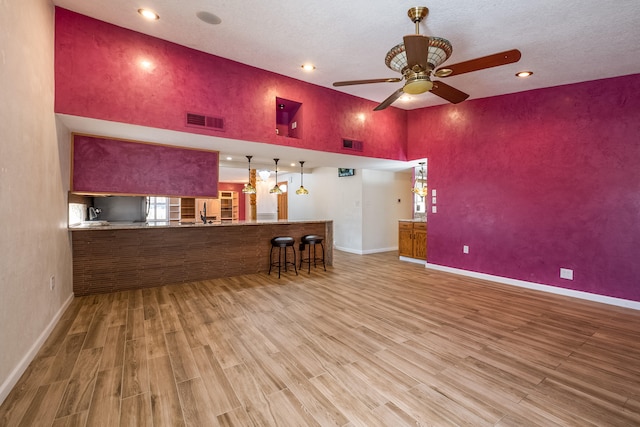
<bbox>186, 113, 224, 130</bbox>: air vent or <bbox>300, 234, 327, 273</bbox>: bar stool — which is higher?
<bbox>186, 113, 224, 130</bbox>: air vent

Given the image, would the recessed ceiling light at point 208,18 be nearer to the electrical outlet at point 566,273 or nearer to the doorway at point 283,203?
the electrical outlet at point 566,273

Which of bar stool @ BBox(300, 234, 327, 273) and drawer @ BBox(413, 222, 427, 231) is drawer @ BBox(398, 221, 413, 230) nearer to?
drawer @ BBox(413, 222, 427, 231)

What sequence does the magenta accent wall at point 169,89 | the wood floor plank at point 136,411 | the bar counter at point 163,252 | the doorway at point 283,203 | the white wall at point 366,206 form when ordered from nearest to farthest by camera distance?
1. the wood floor plank at point 136,411
2. the magenta accent wall at point 169,89
3. the bar counter at point 163,252
4. the white wall at point 366,206
5. the doorway at point 283,203

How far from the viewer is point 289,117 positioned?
5.18 m

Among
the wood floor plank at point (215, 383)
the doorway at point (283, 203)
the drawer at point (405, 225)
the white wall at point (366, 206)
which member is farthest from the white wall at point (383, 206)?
the wood floor plank at point (215, 383)

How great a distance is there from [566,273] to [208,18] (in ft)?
19.4

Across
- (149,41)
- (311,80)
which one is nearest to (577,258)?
(311,80)

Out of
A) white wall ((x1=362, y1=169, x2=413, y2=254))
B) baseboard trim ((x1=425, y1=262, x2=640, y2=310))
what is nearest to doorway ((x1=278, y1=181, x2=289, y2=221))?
white wall ((x1=362, y1=169, x2=413, y2=254))

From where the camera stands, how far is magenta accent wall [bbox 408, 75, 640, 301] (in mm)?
3750

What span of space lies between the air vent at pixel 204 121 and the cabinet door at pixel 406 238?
4.65 metres

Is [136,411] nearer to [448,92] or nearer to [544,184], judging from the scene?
[448,92]

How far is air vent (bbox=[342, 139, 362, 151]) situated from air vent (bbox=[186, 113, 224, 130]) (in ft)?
7.26

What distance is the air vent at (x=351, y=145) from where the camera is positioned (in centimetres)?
510

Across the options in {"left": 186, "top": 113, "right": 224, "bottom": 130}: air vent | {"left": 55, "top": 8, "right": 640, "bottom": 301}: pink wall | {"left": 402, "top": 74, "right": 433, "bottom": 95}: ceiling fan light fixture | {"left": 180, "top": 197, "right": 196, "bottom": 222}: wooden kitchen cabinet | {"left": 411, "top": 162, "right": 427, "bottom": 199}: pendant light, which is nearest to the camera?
{"left": 402, "top": 74, "right": 433, "bottom": 95}: ceiling fan light fixture
